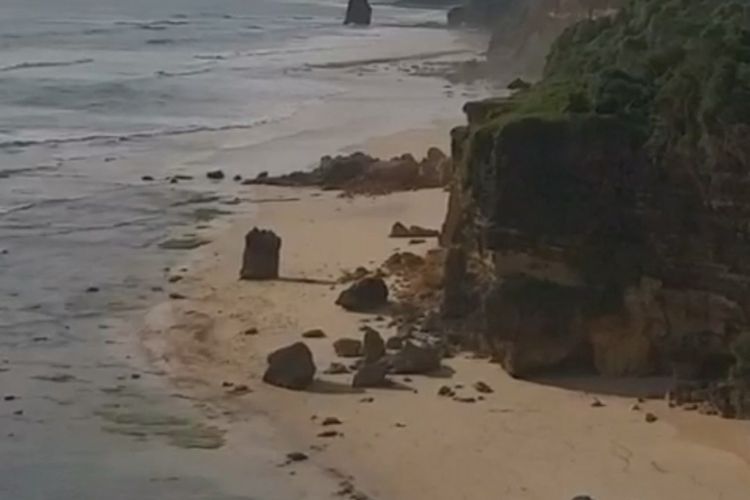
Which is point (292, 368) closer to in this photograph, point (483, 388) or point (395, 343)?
point (395, 343)

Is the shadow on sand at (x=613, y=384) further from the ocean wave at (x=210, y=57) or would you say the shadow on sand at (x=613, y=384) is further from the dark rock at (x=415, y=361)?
the ocean wave at (x=210, y=57)

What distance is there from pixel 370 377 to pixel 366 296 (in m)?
4.96

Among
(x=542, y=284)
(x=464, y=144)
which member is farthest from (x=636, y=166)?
(x=464, y=144)

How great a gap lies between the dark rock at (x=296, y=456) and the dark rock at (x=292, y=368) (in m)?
3.04

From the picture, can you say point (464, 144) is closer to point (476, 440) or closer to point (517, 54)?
point (476, 440)

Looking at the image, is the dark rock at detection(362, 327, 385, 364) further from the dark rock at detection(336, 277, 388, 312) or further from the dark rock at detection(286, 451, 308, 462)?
the dark rock at detection(286, 451, 308, 462)

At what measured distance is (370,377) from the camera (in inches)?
1000

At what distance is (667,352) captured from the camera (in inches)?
1002

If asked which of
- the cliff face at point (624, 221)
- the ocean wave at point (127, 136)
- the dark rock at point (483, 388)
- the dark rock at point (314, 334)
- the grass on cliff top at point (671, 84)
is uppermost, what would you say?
the grass on cliff top at point (671, 84)

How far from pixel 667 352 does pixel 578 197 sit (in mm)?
2852

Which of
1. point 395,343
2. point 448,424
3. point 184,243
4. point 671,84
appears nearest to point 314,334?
point 395,343

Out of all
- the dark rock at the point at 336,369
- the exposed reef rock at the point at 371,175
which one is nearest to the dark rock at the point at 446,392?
the dark rock at the point at 336,369

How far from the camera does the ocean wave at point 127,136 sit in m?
56.8

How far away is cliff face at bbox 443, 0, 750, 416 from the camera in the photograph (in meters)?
25.0
